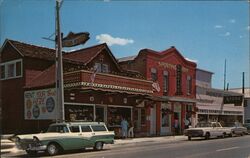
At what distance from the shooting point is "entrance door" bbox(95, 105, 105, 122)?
2867 cm

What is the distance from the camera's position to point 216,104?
46.1 meters

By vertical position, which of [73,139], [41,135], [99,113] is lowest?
[73,139]

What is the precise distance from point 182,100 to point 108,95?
8.37m

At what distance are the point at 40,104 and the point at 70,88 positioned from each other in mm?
2564

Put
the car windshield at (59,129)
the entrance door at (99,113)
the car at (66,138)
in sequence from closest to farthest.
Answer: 1. the car at (66,138)
2. the car windshield at (59,129)
3. the entrance door at (99,113)

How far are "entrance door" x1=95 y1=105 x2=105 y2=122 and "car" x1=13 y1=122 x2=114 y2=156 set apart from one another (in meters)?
7.54

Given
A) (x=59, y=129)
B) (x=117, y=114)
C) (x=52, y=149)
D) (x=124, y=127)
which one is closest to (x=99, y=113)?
(x=117, y=114)

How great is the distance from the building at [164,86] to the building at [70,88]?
197 cm

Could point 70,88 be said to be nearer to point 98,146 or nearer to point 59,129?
point 98,146

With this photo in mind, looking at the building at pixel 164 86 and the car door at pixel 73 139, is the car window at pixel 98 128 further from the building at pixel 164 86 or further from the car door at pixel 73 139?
the building at pixel 164 86

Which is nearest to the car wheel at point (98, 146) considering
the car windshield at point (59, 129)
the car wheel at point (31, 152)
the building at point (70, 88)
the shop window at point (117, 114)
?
the car windshield at point (59, 129)

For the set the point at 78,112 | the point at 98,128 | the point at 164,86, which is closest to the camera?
the point at 98,128

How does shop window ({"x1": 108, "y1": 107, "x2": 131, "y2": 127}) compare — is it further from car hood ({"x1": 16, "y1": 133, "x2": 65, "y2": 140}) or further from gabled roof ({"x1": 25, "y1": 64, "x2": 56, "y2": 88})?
car hood ({"x1": 16, "y1": 133, "x2": 65, "y2": 140})

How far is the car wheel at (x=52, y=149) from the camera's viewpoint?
17688 mm
